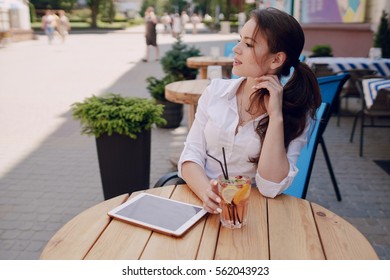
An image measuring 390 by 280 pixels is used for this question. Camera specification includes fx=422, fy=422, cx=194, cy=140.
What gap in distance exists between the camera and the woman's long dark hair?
1.65 m

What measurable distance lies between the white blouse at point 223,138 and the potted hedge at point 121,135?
117 cm

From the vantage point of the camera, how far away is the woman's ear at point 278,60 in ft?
5.55

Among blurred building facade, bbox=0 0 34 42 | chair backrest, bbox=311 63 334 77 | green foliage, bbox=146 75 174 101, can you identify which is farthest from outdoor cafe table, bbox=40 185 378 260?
blurred building facade, bbox=0 0 34 42

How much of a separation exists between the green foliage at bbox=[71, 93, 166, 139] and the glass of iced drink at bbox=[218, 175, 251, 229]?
5.55 ft

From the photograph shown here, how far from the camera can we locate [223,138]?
6.05ft

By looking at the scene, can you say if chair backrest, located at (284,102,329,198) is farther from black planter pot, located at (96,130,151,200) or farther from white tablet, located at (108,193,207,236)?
black planter pot, located at (96,130,151,200)

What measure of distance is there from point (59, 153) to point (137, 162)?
2149mm

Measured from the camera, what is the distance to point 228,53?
684 cm

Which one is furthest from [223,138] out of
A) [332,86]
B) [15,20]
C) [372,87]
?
[15,20]

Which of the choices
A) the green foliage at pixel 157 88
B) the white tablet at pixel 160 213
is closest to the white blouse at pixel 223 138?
the white tablet at pixel 160 213

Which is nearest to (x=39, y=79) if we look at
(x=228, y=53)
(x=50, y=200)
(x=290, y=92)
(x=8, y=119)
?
(x=8, y=119)

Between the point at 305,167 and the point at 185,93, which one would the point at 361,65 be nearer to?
the point at 185,93

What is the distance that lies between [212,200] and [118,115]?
5.58ft
